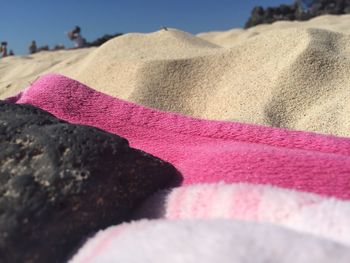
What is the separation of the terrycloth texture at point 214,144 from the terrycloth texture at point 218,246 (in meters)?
0.20

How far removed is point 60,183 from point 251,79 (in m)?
1.10

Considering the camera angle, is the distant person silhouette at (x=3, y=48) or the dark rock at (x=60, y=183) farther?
the distant person silhouette at (x=3, y=48)

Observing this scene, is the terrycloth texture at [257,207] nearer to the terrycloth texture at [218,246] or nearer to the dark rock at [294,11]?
the terrycloth texture at [218,246]

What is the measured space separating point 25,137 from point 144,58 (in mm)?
1355

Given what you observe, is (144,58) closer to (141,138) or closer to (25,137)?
(141,138)

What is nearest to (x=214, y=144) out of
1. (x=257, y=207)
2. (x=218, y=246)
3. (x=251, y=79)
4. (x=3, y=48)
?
(x=257, y=207)

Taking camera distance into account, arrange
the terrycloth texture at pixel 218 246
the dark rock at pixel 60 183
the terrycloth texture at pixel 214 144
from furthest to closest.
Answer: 1. the terrycloth texture at pixel 214 144
2. the dark rock at pixel 60 183
3. the terrycloth texture at pixel 218 246

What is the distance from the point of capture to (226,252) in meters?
0.40

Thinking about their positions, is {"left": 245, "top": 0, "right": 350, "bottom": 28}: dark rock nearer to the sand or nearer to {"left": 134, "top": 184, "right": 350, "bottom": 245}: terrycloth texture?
the sand

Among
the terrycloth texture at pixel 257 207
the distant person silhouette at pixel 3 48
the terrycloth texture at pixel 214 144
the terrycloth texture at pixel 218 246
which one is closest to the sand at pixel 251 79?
the terrycloth texture at pixel 214 144

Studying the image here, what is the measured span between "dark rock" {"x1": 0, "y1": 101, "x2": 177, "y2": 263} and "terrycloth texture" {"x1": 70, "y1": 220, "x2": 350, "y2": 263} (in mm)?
79

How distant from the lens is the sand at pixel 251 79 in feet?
4.39

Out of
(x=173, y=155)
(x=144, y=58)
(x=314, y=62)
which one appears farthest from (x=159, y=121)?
(x=144, y=58)

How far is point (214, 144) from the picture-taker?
0.86 metres
